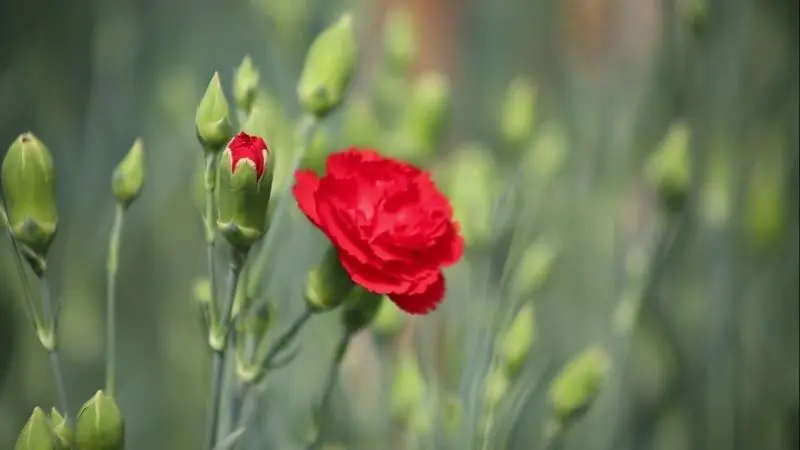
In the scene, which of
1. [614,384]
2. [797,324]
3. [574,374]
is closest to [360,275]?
[574,374]

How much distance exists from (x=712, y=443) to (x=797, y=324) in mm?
113

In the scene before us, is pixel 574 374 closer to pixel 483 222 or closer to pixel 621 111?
pixel 483 222

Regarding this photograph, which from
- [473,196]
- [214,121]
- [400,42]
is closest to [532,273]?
[473,196]

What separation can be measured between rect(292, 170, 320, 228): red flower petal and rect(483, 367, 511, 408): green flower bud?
0.19 metres

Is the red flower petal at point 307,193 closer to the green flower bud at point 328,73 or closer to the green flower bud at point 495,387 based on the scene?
the green flower bud at point 328,73

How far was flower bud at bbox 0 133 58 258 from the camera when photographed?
1.30ft

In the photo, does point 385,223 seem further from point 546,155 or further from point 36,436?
point 546,155

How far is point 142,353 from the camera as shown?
55cm

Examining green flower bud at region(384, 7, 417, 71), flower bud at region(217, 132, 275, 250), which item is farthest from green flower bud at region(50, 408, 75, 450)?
green flower bud at region(384, 7, 417, 71)

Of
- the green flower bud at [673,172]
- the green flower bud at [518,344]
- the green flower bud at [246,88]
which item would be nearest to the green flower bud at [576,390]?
the green flower bud at [518,344]

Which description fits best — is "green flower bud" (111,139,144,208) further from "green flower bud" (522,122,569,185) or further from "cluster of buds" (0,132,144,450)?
"green flower bud" (522,122,569,185)

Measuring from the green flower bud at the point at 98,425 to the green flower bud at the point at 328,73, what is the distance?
0.60 ft

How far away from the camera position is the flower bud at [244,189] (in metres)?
0.38

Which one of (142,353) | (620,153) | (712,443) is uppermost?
(620,153)
